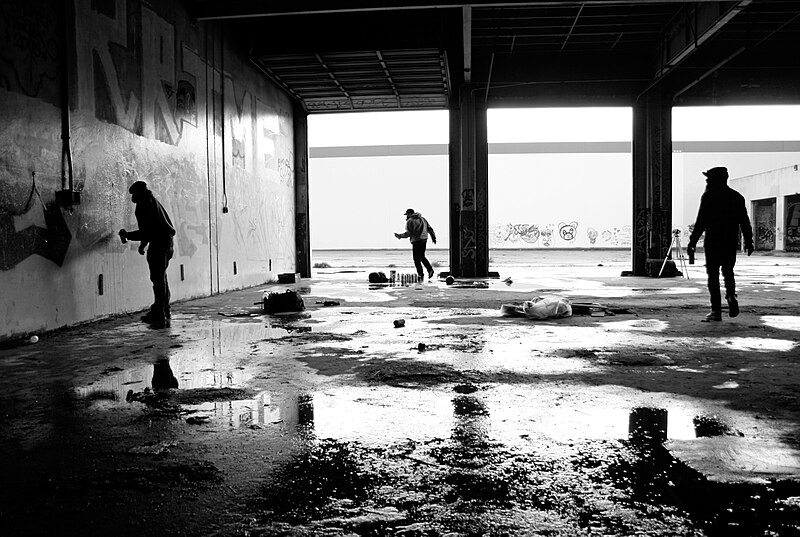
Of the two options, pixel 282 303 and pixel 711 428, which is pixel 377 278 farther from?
pixel 711 428

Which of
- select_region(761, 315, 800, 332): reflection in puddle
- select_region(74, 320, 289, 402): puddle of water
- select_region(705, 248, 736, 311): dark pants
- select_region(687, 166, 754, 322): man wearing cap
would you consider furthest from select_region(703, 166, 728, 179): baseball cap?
select_region(74, 320, 289, 402): puddle of water

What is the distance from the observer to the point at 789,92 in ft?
55.8

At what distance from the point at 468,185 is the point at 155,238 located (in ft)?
34.6

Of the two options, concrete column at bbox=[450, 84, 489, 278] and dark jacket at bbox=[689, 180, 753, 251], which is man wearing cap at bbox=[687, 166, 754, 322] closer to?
dark jacket at bbox=[689, 180, 753, 251]

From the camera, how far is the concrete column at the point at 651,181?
17234 millimetres

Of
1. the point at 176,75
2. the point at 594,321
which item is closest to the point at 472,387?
→ the point at 594,321

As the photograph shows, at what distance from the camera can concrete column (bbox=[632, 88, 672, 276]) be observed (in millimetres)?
17234

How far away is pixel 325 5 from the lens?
1048 cm

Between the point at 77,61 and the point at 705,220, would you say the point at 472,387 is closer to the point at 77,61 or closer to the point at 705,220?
the point at 705,220

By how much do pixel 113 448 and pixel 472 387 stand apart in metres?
2.39

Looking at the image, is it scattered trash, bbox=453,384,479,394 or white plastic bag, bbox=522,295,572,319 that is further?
white plastic bag, bbox=522,295,572,319

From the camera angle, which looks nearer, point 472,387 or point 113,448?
point 113,448

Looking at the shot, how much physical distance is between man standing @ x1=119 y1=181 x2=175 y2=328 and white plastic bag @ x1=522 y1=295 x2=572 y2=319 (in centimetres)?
483

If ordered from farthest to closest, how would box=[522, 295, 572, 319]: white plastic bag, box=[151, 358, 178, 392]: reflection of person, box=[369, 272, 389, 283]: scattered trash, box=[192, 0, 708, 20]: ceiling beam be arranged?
box=[369, 272, 389, 283]: scattered trash < box=[192, 0, 708, 20]: ceiling beam < box=[522, 295, 572, 319]: white plastic bag < box=[151, 358, 178, 392]: reflection of person
